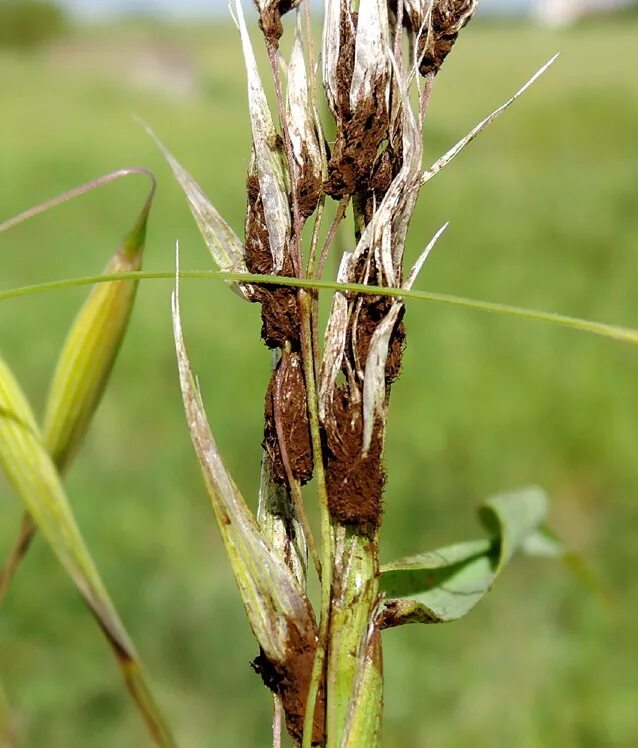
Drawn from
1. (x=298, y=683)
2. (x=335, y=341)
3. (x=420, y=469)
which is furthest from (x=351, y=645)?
(x=420, y=469)

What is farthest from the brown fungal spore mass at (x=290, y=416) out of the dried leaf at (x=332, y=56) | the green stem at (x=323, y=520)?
the dried leaf at (x=332, y=56)

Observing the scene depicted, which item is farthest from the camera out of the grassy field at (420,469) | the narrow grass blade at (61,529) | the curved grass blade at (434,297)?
the grassy field at (420,469)

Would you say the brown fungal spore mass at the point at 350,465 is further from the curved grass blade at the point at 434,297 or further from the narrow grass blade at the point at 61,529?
the narrow grass blade at the point at 61,529

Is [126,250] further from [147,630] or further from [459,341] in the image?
[459,341]

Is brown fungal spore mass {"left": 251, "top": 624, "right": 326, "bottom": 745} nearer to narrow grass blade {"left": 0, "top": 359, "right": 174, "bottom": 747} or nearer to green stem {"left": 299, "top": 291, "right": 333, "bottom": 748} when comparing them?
green stem {"left": 299, "top": 291, "right": 333, "bottom": 748}

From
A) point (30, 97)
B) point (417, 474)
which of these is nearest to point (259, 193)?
point (417, 474)

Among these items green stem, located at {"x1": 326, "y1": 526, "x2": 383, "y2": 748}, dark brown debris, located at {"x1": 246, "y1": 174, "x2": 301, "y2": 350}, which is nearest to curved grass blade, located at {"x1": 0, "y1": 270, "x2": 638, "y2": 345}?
dark brown debris, located at {"x1": 246, "y1": 174, "x2": 301, "y2": 350}
